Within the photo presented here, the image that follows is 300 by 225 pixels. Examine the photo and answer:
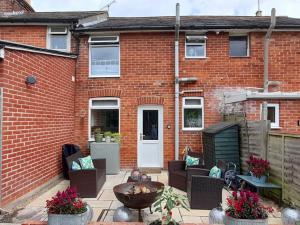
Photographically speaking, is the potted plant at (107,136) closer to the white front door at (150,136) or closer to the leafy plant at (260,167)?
the white front door at (150,136)

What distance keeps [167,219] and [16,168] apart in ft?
12.5

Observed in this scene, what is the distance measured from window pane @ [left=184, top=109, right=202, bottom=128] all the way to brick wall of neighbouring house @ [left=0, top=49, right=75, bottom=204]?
3.99m

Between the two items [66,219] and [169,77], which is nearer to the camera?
[66,219]

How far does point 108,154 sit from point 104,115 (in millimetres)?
1510

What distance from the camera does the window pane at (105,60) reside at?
399 inches

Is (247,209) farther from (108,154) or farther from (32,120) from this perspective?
(108,154)

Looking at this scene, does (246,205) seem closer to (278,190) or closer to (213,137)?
(278,190)

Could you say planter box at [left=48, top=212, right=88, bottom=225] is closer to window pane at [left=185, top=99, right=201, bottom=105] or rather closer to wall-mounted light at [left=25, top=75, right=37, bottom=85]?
wall-mounted light at [left=25, top=75, right=37, bottom=85]

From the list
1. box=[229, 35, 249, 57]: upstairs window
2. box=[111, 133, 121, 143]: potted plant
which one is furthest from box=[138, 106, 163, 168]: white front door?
box=[229, 35, 249, 57]: upstairs window

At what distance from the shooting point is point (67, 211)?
374 cm

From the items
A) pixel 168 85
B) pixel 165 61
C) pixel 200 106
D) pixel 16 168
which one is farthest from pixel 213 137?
pixel 16 168

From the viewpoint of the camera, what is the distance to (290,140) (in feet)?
18.5

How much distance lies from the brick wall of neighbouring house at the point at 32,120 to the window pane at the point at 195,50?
13.5 feet

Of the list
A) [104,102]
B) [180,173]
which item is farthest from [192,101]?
[180,173]
